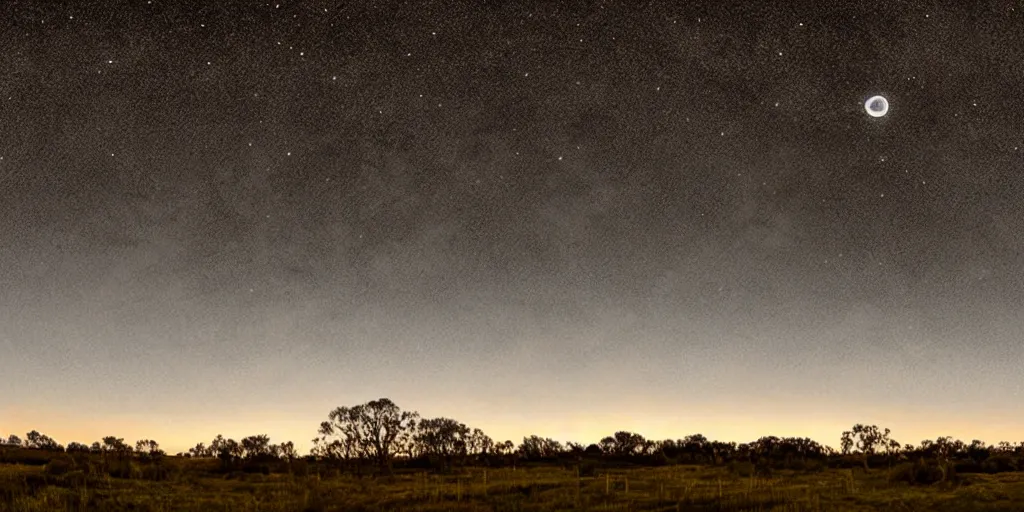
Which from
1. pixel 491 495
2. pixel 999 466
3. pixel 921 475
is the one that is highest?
pixel 999 466

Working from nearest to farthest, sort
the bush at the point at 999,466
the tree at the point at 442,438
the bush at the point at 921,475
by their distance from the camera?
1. the bush at the point at 921,475
2. the bush at the point at 999,466
3. the tree at the point at 442,438

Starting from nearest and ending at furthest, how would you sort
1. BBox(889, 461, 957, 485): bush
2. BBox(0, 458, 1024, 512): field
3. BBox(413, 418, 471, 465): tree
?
BBox(0, 458, 1024, 512): field, BBox(889, 461, 957, 485): bush, BBox(413, 418, 471, 465): tree

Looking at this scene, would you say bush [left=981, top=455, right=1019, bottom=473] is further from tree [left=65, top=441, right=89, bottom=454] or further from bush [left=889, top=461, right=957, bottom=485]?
tree [left=65, top=441, right=89, bottom=454]

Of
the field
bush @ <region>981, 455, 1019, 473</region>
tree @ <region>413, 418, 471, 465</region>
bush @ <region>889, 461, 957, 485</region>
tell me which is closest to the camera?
the field

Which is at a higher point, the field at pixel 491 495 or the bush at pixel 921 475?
the bush at pixel 921 475

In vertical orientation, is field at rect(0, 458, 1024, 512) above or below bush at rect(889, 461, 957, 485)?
below

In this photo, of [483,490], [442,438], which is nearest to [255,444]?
[442,438]

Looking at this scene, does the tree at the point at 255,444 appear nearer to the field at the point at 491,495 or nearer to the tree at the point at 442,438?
the tree at the point at 442,438

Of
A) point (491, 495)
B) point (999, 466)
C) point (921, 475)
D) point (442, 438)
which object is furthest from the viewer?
point (442, 438)

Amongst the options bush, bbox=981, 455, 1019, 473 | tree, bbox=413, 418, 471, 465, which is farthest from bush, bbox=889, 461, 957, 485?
tree, bbox=413, 418, 471, 465

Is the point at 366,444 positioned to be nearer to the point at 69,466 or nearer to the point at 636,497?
the point at 69,466

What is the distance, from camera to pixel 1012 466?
46.0 meters

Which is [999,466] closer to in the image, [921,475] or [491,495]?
[921,475]

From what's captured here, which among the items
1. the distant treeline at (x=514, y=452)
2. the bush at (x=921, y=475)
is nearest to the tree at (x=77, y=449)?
the distant treeline at (x=514, y=452)
